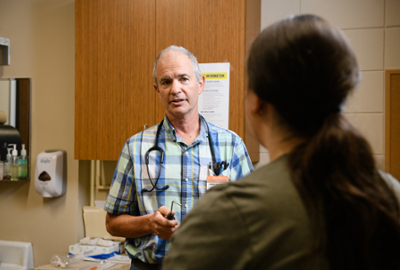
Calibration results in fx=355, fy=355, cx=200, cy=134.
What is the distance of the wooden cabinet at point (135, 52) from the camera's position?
1.98 m

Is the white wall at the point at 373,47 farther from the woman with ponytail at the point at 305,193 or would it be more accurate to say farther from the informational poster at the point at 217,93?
the woman with ponytail at the point at 305,193

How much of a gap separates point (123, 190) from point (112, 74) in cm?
99

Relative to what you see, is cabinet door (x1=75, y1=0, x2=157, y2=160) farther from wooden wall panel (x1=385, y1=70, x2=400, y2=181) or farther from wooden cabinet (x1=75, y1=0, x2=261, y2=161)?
wooden wall panel (x1=385, y1=70, x2=400, y2=181)

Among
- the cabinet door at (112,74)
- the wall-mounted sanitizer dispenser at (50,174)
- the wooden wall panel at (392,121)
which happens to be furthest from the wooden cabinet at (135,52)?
the wooden wall panel at (392,121)

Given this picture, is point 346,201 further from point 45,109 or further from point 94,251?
point 45,109

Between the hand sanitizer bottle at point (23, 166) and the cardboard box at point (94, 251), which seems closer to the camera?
the cardboard box at point (94, 251)

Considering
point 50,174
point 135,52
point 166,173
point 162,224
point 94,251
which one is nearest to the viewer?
point 162,224

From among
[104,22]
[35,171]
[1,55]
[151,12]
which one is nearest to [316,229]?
[151,12]

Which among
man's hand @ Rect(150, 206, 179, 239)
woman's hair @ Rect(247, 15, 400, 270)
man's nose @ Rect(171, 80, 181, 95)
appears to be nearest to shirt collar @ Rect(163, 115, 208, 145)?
man's nose @ Rect(171, 80, 181, 95)

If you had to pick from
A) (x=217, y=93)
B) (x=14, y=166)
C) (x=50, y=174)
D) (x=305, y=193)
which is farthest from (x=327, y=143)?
(x=14, y=166)

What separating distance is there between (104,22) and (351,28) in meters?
1.52

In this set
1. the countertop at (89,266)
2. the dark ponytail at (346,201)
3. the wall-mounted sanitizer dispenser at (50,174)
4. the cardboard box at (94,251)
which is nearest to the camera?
the dark ponytail at (346,201)

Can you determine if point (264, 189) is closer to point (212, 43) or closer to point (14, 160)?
point (212, 43)

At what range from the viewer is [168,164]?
4.65 ft
